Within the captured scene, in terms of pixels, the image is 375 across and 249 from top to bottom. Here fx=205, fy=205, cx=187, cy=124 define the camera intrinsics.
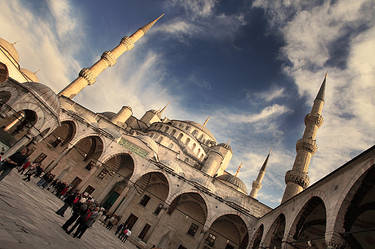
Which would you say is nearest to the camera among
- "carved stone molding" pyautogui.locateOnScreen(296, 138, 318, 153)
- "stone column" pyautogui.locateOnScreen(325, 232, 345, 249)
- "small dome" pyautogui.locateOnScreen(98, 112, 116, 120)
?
"stone column" pyautogui.locateOnScreen(325, 232, 345, 249)

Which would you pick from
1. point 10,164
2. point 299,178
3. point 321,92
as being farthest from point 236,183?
point 10,164

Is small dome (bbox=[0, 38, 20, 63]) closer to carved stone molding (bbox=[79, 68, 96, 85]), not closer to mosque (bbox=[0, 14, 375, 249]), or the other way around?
mosque (bbox=[0, 14, 375, 249])

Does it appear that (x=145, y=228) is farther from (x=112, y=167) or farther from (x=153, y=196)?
(x=112, y=167)

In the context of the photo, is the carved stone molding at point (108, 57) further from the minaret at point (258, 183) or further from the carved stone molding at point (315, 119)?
the minaret at point (258, 183)

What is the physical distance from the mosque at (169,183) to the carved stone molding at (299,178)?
0.25 feet

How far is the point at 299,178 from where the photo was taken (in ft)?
55.9

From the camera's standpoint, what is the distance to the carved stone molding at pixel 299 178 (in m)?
17.0

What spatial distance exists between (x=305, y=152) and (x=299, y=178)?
277 cm

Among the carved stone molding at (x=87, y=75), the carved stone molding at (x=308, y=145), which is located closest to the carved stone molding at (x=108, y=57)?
the carved stone molding at (x=87, y=75)

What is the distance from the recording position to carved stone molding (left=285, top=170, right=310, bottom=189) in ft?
55.6

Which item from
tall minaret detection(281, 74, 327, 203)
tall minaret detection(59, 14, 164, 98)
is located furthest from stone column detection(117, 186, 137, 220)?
tall minaret detection(59, 14, 164, 98)

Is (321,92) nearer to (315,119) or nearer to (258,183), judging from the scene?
(315,119)

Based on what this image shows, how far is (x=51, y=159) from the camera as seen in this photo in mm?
22359

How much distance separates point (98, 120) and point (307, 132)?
2415cm
